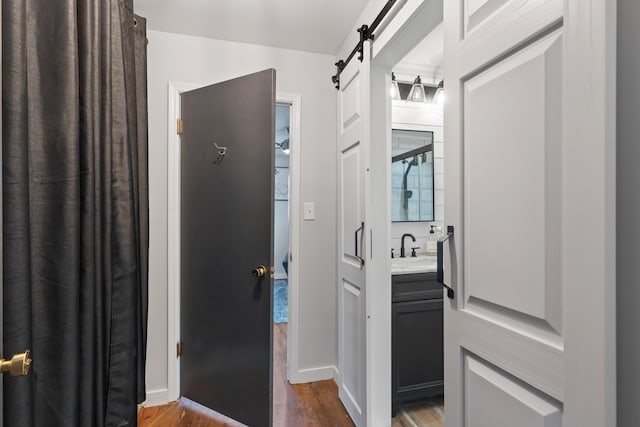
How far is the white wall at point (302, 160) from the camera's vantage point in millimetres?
2131

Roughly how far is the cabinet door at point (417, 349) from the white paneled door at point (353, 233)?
23 cm

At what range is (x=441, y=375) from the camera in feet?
6.58

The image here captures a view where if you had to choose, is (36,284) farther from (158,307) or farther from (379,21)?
(379,21)

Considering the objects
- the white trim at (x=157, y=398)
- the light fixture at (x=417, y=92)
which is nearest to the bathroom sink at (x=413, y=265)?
the light fixture at (x=417, y=92)

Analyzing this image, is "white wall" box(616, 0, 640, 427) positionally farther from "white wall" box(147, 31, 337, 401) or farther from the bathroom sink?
"white wall" box(147, 31, 337, 401)

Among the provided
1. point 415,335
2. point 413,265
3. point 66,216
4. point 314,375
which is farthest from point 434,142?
point 66,216

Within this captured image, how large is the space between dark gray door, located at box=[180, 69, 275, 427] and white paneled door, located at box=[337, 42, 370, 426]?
0.50 meters

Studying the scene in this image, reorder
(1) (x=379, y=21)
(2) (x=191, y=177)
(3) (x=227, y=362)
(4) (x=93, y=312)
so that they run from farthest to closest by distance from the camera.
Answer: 1. (2) (x=191, y=177)
2. (3) (x=227, y=362)
3. (1) (x=379, y=21)
4. (4) (x=93, y=312)

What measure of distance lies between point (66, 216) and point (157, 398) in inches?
68.6

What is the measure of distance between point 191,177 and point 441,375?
6.55 feet

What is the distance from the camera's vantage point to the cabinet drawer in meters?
1.93

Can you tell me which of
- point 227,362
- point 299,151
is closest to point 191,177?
point 299,151

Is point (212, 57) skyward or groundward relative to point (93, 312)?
skyward

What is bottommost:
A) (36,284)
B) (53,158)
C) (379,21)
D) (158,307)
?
(158,307)
